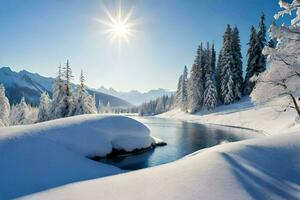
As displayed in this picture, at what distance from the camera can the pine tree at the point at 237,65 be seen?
60.2 m

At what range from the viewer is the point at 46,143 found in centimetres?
1614

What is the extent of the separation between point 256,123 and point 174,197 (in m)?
38.7

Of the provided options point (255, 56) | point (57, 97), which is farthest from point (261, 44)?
point (57, 97)

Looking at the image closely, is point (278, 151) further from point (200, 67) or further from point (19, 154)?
point (200, 67)

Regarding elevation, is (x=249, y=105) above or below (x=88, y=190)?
above

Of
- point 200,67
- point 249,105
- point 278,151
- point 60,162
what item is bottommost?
point 60,162

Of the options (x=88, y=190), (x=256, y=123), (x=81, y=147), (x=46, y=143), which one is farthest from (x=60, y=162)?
(x=256, y=123)

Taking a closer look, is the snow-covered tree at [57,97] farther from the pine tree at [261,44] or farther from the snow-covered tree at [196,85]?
the pine tree at [261,44]

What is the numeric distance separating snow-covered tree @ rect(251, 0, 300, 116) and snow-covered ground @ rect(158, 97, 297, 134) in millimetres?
12636

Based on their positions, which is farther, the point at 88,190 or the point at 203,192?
the point at 88,190

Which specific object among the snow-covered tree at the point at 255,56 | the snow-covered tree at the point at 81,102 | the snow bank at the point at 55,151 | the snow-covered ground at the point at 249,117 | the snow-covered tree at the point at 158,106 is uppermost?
the snow-covered tree at the point at 255,56

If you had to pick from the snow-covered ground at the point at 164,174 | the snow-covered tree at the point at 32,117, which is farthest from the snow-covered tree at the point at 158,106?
the snow-covered ground at the point at 164,174

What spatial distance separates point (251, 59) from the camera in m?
61.0

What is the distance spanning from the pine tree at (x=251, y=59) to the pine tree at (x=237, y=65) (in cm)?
146
